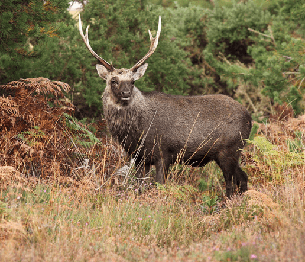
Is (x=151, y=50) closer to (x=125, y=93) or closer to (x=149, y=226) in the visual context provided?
(x=125, y=93)

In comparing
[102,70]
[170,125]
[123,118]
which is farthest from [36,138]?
[170,125]

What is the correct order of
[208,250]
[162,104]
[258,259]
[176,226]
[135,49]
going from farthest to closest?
1. [135,49]
2. [162,104]
3. [176,226]
4. [208,250]
5. [258,259]

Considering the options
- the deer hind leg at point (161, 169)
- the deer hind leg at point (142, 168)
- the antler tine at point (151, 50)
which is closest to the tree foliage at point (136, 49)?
the antler tine at point (151, 50)

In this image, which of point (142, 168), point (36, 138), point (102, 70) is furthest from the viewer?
point (102, 70)

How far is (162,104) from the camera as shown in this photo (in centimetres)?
736

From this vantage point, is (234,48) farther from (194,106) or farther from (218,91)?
(194,106)

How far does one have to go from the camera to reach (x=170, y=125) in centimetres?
719

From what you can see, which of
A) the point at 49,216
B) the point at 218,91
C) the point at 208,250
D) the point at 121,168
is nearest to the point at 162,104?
the point at 121,168

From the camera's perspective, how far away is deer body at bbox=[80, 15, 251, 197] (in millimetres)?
6977

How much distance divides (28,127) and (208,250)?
12.1 feet

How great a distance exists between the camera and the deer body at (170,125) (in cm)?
698

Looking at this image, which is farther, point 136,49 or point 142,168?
point 136,49

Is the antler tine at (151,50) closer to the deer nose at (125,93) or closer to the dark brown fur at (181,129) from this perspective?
the dark brown fur at (181,129)

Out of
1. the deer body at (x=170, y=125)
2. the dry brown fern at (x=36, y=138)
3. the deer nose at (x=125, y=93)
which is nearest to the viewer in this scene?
the dry brown fern at (x=36, y=138)
